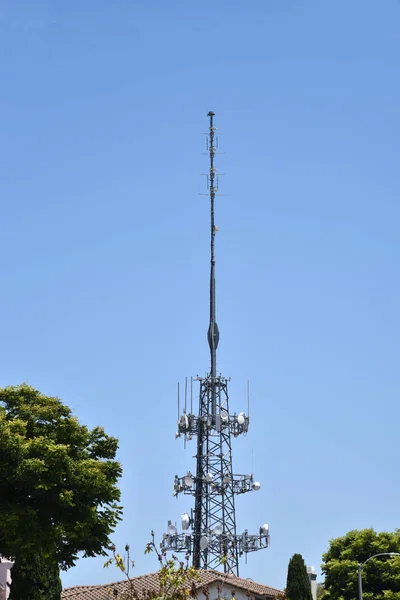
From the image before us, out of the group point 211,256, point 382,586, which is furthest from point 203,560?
point 211,256

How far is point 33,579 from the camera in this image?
44.7 metres

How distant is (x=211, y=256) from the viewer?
69.0m

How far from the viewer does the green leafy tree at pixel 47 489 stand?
147ft

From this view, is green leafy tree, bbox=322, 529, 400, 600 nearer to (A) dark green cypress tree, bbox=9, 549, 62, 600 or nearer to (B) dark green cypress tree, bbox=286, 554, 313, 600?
(B) dark green cypress tree, bbox=286, 554, 313, 600

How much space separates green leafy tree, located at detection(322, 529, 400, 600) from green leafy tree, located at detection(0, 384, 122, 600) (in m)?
26.9

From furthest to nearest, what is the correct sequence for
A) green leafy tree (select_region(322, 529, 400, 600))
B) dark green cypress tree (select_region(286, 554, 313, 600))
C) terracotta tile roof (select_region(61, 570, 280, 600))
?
green leafy tree (select_region(322, 529, 400, 600)), dark green cypress tree (select_region(286, 554, 313, 600)), terracotta tile roof (select_region(61, 570, 280, 600))

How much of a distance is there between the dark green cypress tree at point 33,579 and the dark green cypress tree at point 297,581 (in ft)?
60.6

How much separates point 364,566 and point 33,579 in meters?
32.5

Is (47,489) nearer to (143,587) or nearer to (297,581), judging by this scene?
(143,587)

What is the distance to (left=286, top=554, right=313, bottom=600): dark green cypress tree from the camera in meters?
59.5

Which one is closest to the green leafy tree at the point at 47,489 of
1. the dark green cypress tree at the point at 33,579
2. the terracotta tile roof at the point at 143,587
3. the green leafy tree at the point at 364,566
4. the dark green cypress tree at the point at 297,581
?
the dark green cypress tree at the point at 33,579

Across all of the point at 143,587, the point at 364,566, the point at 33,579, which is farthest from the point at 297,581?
the point at 33,579

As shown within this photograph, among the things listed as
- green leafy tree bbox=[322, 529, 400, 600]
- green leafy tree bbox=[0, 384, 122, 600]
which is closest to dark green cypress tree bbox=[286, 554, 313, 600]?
green leafy tree bbox=[322, 529, 400, 600]

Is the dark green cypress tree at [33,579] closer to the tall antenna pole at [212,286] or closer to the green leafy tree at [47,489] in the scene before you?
the green leafy tree at [47,489]
